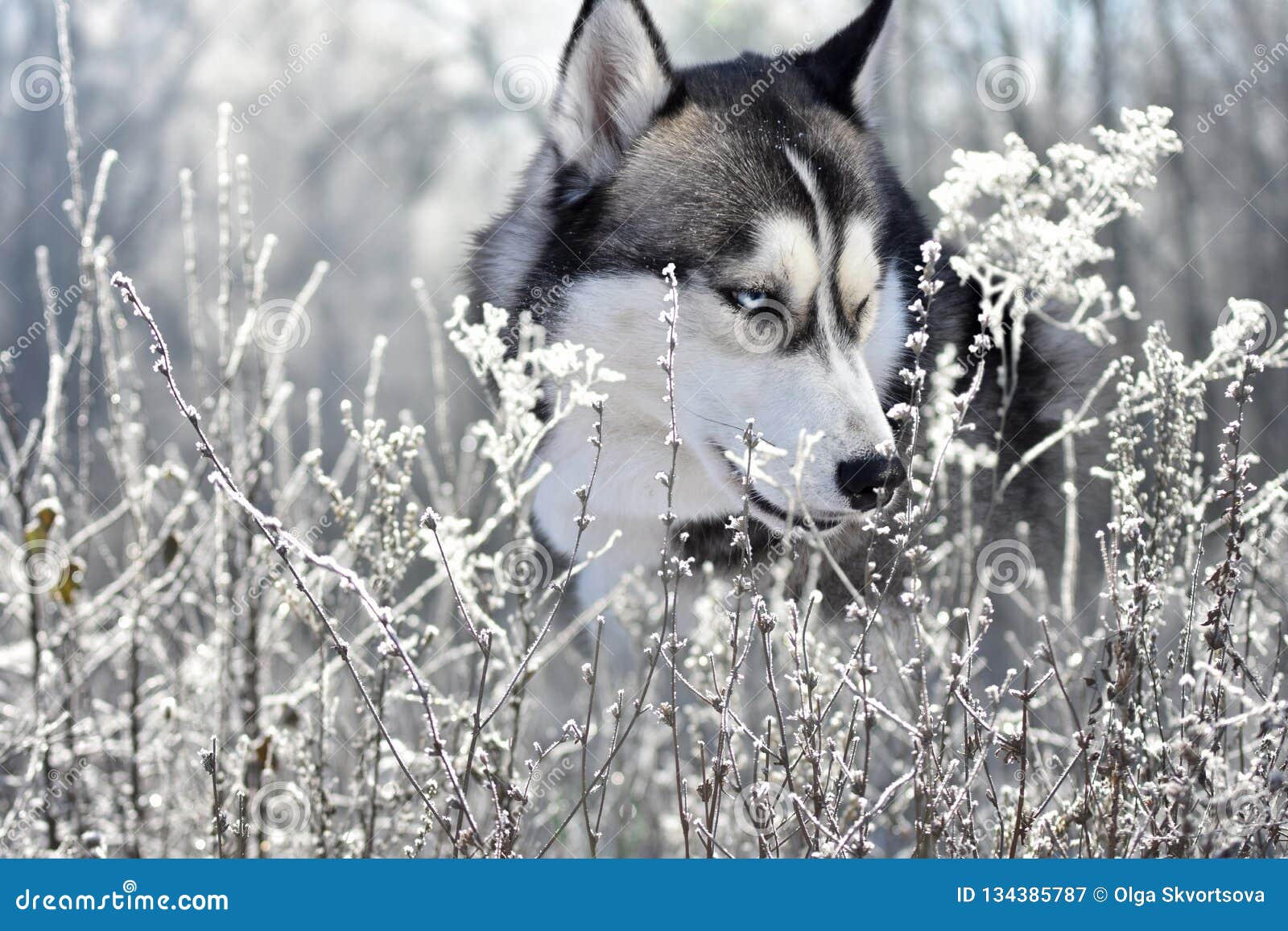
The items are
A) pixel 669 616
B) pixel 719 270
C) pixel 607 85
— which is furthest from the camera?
pixel 607 85

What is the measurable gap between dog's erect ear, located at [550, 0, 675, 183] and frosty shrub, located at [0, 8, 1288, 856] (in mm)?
469

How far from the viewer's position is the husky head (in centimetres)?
217

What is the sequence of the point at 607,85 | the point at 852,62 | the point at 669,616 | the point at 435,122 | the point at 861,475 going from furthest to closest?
1. the point at 435,122
2. the point at 852,62
3. the point at 607,85
4. the point at 669,616
5. the point at 861,475

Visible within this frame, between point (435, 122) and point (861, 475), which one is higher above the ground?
point (435, 122)

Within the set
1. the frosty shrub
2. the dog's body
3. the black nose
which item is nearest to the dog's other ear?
the dog's body

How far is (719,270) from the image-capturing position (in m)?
2.27

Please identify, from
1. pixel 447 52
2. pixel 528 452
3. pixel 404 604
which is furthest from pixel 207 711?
pixel 447 52

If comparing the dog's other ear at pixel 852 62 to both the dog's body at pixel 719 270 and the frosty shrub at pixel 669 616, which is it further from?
the frosty shrub at pixel 669 616

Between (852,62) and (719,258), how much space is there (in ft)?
2.44

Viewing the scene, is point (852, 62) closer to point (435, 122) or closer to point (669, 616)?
point (669, 616)

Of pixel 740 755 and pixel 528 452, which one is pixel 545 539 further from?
pixel 528 452

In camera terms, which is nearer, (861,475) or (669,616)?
(861,475)

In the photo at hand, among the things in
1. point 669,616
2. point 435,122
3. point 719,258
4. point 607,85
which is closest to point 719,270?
point 719,258

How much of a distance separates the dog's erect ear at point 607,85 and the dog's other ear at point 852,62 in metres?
0.44
